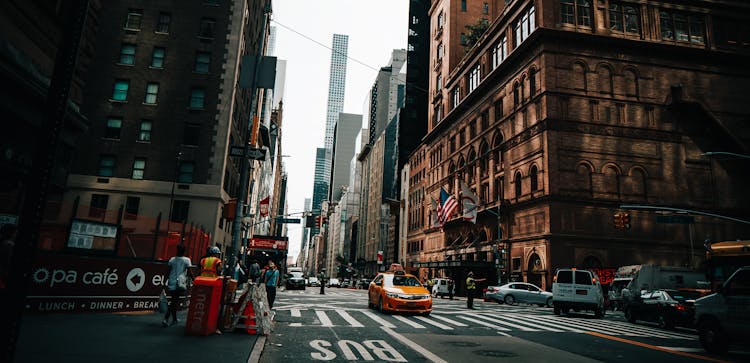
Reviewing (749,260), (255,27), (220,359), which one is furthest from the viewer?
(255,27)

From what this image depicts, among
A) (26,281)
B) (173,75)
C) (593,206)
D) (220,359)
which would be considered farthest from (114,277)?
(593,206)

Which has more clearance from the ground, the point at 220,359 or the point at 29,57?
the point at 29,57

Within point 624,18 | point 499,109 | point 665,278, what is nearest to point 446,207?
point 499,109

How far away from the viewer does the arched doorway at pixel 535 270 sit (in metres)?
35.1

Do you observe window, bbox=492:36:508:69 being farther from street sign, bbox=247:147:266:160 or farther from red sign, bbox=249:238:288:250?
street sign, bbox=247:147:266:160

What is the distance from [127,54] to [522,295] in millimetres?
35827

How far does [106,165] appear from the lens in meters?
35.3

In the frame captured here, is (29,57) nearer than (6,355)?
No

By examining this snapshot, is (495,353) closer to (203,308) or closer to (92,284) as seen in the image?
(203,308)

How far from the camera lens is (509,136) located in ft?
139

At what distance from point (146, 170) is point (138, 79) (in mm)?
7596

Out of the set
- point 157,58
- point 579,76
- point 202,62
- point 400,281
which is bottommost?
point 400,281

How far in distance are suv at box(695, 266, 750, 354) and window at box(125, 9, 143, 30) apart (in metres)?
41.6

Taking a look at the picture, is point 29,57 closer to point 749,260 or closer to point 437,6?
point 749,260
